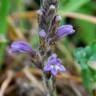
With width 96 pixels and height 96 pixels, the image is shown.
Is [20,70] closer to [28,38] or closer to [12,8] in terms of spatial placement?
[28,38]

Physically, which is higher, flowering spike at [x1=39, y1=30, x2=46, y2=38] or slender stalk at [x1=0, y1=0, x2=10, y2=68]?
flowering spike at [x1=39, y1=30, x2=46, y2=38]

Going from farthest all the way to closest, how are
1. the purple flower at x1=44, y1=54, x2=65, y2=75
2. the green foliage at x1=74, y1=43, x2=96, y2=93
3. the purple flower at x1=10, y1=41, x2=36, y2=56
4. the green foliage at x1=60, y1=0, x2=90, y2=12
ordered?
the green foliage at x1=60, y1=0, x2=90, y2=12 → the green foliage at x1=74, y1=43, x2=96, y2=93 → the purple flower at x1=10, y1=41, x2=36, y2=56 → the purple flower at x1=44, y1=54, x2=65, y2=75

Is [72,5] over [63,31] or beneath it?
beneath

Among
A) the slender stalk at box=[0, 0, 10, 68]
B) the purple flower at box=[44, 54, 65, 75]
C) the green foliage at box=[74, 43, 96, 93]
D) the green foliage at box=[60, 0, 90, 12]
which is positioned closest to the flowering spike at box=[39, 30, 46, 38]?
the purple flower at box=[44, 54, 65, 75]

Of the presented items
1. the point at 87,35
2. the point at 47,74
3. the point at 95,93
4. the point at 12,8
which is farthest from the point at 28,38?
the point at 47,74

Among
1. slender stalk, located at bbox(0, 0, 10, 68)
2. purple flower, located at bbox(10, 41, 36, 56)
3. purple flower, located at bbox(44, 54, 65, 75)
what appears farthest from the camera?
slender stalk, located at bbox(0, 0, 10, 68)

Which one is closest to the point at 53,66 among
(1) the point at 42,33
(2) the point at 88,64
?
(1) the point at 42,33

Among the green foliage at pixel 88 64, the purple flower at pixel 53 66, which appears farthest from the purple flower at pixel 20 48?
the green foliage at pixel 88 64

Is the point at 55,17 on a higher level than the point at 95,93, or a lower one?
higher

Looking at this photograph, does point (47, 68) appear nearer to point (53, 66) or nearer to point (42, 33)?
point (53, 66)

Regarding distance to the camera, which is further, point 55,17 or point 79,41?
point 79,41

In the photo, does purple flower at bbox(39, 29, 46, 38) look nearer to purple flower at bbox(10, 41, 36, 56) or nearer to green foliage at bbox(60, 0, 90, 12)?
purple flower at bbox(10, 41, 36, 56)
